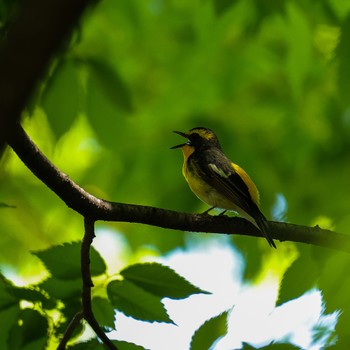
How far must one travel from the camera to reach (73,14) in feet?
2.21

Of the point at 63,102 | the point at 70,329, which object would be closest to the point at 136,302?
the point at 70,329

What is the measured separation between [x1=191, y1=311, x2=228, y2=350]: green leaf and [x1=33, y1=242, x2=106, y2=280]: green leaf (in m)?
0.64

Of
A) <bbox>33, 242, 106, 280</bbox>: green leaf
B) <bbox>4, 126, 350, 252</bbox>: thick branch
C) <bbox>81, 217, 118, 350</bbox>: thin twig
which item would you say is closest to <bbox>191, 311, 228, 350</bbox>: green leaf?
<bbox>81, 217, 118, 350</bbox>: thin twig

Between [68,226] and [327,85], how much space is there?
3811mm

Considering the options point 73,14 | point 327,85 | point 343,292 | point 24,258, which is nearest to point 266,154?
point 327,85

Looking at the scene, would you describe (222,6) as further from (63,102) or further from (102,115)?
(102,115)

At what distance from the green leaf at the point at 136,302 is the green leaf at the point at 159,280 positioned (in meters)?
0.03

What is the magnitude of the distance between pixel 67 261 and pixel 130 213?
1.31 ft

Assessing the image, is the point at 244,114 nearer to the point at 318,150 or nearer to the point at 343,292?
the point at 318,150

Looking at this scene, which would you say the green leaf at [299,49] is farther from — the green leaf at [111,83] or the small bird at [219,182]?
the green leaf at [111,83]

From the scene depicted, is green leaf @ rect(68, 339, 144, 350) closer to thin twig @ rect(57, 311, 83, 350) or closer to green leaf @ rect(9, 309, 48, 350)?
thin twig @ rect(57, 311, 83, 350)

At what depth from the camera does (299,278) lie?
216cm

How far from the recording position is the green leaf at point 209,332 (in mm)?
2002

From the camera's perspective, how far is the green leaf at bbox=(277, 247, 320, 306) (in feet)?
6.92
